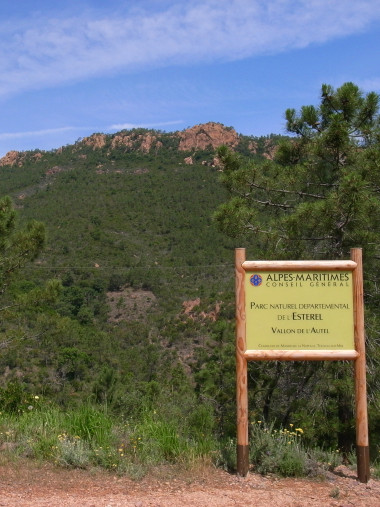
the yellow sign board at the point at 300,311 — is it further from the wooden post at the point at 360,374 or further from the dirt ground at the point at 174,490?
the dirt ground at the point at 174,490

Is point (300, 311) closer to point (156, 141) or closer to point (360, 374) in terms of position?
point (360, 374)

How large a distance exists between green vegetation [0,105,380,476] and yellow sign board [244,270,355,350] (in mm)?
963

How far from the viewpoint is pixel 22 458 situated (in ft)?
15.4

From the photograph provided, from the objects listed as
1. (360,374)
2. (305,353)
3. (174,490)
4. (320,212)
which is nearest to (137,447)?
(174,490)

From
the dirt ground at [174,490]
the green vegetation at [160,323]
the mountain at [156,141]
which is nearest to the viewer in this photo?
the dirt ground at [174,490]

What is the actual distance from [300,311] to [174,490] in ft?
5.87

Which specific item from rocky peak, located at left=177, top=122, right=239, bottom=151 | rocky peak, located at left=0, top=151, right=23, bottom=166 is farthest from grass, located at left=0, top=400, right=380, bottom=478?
rocky peak, located at left=0, top=151, right=23, bottom=166

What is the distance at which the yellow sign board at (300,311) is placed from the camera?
4.68 m

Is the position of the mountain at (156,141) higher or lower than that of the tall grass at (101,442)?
higher

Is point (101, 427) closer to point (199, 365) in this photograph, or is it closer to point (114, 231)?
point (199, 365)

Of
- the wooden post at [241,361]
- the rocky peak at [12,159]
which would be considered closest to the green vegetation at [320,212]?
the wooden post at [241,361]

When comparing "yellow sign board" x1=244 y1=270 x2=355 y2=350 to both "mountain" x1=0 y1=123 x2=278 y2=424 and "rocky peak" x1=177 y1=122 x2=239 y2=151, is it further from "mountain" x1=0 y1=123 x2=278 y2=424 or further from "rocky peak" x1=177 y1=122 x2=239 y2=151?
"rocky peak" x1=177 y1=122 x2=239 y2=151

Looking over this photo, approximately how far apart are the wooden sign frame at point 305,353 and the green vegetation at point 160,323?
34cm

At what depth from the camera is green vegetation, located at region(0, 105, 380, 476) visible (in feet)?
16.5
